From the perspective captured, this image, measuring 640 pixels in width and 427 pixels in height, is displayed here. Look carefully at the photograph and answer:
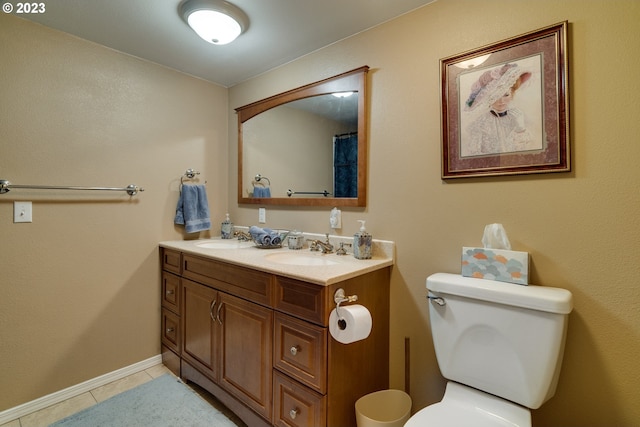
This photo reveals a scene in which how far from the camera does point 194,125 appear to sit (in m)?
2.37

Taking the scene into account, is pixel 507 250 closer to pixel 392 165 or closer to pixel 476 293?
pixel 476 293

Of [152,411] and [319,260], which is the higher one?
[319,260]

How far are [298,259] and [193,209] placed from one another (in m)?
1.03

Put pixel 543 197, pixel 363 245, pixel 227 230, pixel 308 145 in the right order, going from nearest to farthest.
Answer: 1. pixel 543 197
2. pixel 363 245
3. pixel 308 145
4. pixel 227 230

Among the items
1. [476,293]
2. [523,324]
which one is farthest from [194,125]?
[523,324]

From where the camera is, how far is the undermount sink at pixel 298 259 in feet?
5.44

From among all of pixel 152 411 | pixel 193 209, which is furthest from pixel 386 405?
pixel 193 209

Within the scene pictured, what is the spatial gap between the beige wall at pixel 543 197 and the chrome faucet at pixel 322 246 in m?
0.28

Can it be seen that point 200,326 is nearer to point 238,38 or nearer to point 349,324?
point 349,324

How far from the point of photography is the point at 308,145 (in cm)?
201

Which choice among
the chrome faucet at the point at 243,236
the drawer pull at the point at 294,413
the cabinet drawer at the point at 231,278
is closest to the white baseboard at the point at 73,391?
the cabinet drawer at the point at 231,278

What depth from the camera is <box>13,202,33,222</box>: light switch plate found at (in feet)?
5.39

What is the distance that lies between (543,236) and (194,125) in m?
2.37

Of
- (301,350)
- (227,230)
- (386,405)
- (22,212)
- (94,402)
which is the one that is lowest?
(94,402)
